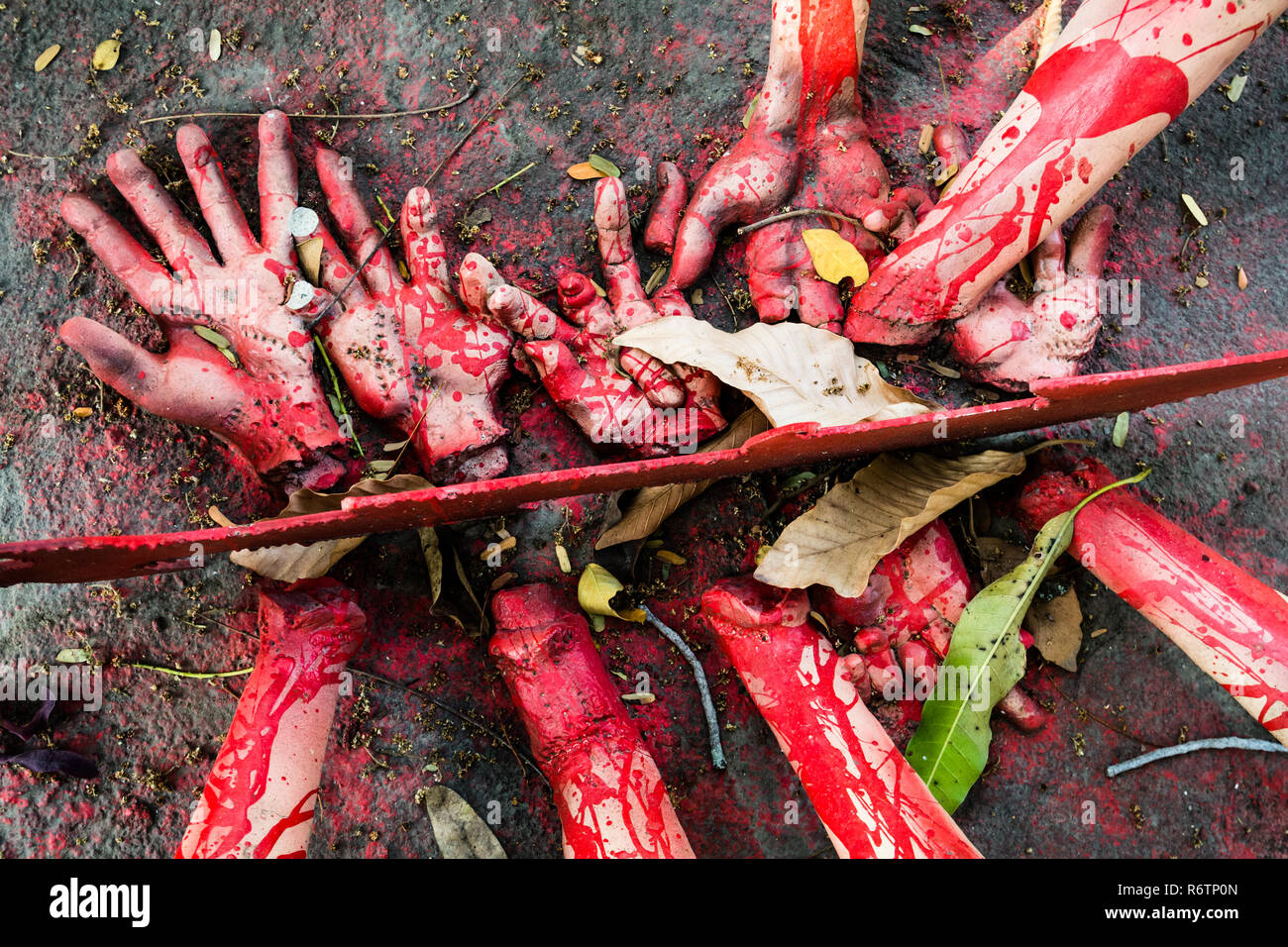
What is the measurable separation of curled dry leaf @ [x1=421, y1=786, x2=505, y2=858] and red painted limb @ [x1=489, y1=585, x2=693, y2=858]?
8.6 inches

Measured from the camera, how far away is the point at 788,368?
2.23 metres

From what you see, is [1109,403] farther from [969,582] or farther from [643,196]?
[643,196]

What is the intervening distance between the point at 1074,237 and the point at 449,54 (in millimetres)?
1780

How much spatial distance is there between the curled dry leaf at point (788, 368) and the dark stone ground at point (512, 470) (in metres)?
0.30

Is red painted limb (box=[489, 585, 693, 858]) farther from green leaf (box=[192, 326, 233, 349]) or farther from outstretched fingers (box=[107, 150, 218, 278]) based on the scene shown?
outstretched fingers (box=[107, 150, 218, 278])

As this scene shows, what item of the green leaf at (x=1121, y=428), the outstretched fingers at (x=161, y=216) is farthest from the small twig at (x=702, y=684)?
the outstretched fingers at (x=161, y=216)

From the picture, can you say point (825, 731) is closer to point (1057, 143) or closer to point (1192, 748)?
point (1192, 748)

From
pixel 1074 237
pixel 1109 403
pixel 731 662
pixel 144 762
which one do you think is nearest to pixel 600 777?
pixel 731 662

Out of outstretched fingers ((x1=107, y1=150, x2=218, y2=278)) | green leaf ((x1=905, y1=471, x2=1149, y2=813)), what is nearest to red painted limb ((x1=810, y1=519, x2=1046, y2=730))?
green leaf ((x1=905, y1=471, x2=1149, y2=813))

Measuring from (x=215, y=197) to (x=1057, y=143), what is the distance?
6.68 ft

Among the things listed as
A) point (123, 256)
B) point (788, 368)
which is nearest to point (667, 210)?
point (788, 368)

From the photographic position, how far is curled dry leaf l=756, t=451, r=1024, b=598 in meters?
2.22

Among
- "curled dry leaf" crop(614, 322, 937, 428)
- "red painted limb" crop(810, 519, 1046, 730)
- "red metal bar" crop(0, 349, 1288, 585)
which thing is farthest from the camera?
"red painted limb" crop(810, 519, 1046, 730)

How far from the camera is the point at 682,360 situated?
2.18 metres
